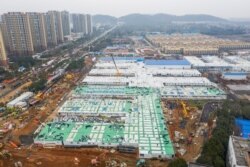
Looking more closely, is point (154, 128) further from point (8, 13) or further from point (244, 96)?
point (8, 13)

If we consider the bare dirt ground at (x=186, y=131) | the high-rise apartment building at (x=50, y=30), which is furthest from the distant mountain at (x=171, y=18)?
the bare dirt ground at (x=186, y=131)

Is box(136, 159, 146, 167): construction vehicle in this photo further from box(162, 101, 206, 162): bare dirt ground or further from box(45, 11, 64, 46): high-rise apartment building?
box(45, 11, 64, 46): high-rise apartment building

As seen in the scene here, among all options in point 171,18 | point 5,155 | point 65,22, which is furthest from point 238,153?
point 171,18

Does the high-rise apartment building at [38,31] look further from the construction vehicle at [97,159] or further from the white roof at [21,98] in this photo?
the construction vehicle at [97,159]

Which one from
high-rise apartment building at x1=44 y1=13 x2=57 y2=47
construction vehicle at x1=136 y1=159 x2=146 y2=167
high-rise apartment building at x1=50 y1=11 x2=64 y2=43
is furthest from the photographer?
high-rise apartment building at x1=50 y1=11 x2=64 y2=43

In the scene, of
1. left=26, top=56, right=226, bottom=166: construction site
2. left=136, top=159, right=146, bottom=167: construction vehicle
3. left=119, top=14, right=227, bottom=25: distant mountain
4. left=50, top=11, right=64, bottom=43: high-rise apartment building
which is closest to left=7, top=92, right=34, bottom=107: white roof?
left=26, top=56, right=226, bottom=166: construction site

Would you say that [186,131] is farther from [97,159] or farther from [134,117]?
[97,159]
